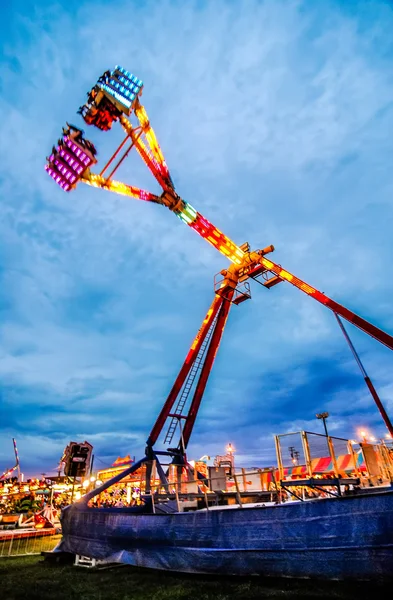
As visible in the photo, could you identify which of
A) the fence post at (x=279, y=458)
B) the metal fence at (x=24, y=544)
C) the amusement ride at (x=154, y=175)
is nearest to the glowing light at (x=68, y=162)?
the amusement ride at (x=154, y=175)

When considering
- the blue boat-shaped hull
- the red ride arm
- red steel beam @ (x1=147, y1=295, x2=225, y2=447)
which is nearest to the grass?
the blue boat-shaped hull

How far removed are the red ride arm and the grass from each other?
8.63 meters

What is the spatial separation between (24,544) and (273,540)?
20.5 meters

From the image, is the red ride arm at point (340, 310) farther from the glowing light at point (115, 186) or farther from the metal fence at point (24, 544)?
the metal fence at point (24, 544)

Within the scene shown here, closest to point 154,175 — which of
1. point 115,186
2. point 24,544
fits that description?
point 115,186

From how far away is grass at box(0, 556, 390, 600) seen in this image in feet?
25.4

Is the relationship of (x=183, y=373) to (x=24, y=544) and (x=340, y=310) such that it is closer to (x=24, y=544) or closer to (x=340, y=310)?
(x=340, y=310)

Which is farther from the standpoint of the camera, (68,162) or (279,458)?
(68,162)

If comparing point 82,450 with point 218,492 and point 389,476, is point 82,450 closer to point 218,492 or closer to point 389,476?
point 218,492

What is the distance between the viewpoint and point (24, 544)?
21406mm

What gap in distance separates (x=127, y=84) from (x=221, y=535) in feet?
70.1

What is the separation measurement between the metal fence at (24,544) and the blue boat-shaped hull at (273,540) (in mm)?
9503

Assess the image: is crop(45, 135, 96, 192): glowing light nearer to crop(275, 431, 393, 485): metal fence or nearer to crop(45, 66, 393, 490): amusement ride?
crop(45, 66, 393, 490): amusement ride

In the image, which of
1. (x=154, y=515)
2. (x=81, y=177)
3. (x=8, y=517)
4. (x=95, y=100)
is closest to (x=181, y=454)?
(x=154, y=515)
